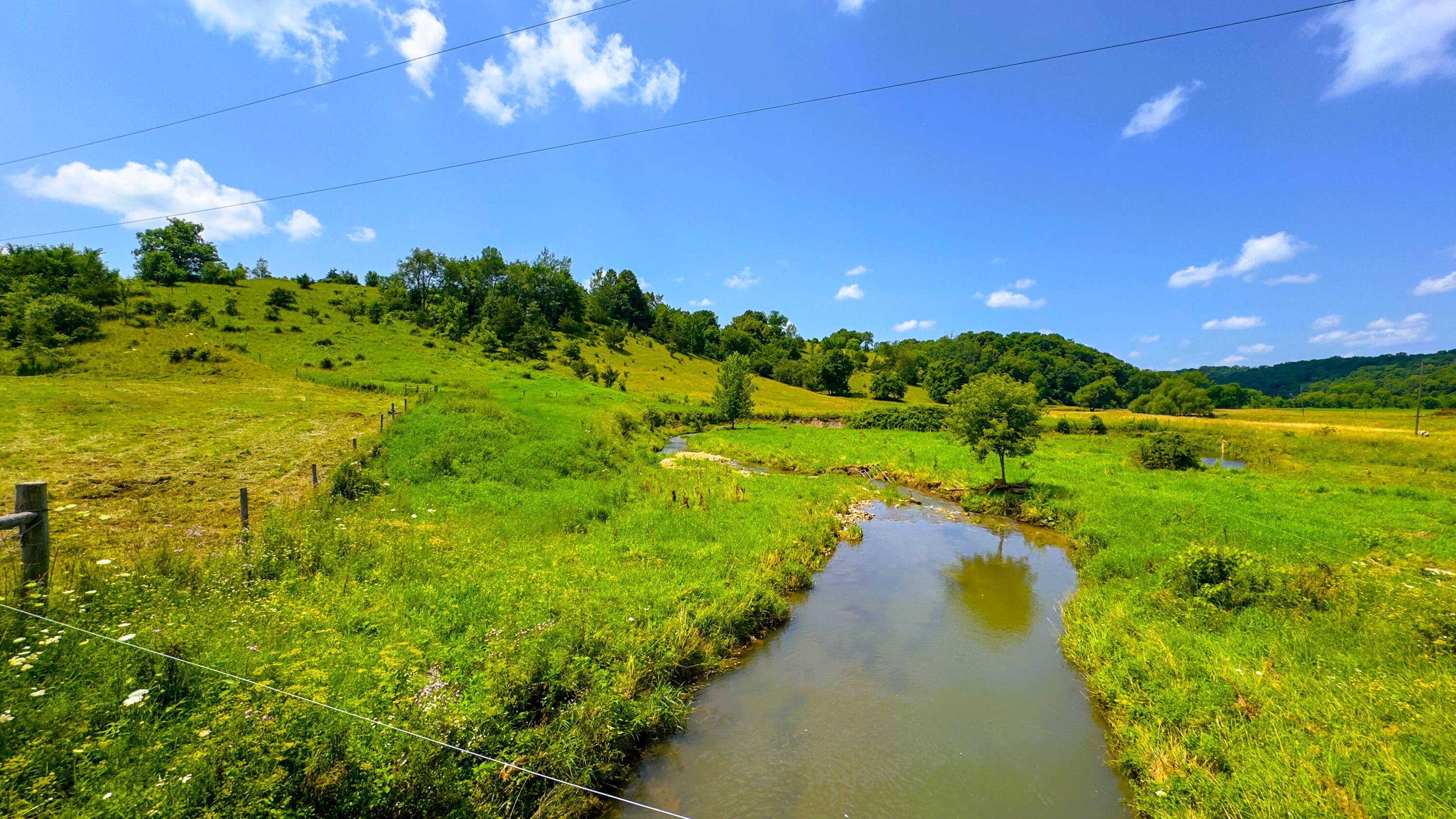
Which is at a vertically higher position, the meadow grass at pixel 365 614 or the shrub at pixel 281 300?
the shrub at pixel 281 300

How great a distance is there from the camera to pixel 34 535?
6320 millimetres

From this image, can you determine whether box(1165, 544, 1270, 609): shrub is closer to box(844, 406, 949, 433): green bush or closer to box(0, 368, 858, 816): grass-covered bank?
box(0, 368, 858, 816): grass-covered bank

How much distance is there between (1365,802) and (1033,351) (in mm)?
155096

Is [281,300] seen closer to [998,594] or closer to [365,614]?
[365,614]

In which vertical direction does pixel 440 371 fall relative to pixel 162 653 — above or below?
above

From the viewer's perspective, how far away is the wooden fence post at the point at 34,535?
6188mm

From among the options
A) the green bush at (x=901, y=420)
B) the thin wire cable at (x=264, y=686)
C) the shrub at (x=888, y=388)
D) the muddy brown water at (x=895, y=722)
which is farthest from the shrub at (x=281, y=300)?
the shrub at (x=888, y=388)

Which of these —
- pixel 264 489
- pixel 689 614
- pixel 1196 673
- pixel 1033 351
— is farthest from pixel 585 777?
pixel 1033 351

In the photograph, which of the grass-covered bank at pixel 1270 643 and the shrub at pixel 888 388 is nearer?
the grass-covered bank at pixel 1270 643

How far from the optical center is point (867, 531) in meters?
19.7

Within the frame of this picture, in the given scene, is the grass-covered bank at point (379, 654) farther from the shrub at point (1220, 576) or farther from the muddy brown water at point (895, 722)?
the shrub at point (1220, 576)

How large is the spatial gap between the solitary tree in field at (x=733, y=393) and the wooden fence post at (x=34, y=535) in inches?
1880

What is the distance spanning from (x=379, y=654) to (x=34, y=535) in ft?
13.9

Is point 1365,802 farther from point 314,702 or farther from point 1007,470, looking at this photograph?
point 1007,470
